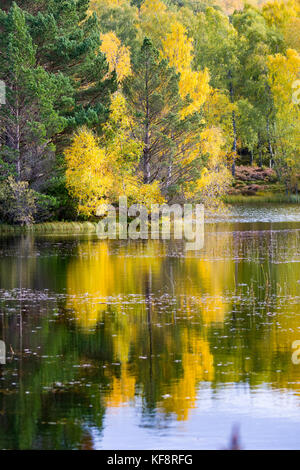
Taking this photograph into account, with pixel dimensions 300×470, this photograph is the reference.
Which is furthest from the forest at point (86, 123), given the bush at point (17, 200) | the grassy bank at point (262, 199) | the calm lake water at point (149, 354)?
the calm lake water at point (149, 354)

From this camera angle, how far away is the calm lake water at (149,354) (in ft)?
34.6

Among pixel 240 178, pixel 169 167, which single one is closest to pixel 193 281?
pixel 169 167

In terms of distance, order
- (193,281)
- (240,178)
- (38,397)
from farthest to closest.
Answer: (240,178) → (193,281) → (38,397)

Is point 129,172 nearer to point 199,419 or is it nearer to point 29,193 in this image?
point 29,193

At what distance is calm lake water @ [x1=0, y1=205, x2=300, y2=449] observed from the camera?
10555 mm

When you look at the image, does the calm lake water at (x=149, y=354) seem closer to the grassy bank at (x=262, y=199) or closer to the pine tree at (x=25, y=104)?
the pine tree at (x=25, y=104)

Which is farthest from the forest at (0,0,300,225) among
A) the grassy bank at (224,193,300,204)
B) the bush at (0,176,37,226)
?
the grassy bank at (224,193,300,204)

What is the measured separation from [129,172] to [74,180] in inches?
128

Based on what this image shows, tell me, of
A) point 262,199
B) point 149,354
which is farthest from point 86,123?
point 149,354

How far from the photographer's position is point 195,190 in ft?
165

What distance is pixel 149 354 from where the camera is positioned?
14664 millimetres

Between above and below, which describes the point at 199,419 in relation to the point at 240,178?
below
